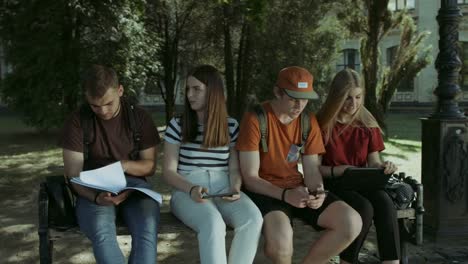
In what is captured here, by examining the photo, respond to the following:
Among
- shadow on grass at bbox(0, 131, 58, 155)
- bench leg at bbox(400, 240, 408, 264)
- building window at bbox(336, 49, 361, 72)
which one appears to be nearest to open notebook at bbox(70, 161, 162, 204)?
bench leg at bbox(400, 240, 408, 264)

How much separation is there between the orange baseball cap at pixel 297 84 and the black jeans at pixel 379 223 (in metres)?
0.73

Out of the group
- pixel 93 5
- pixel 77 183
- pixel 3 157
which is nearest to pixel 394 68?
pixel 93 5

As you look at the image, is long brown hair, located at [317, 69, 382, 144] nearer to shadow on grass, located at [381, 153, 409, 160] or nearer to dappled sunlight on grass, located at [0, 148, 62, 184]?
dappled sunlight on grass, located at [0, 148, 62, 184]

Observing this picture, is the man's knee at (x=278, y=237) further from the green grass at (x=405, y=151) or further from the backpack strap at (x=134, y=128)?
the green grass at (x=405, y=151)

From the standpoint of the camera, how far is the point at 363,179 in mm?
3529

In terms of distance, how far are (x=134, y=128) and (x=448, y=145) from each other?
2.87m

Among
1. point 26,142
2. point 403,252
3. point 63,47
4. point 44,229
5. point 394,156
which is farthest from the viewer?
point 26,142

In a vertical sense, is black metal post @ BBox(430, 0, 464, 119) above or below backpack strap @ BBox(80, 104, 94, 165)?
above

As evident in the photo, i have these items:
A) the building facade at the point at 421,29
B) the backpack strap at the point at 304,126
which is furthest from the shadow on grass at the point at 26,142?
the building facade at the point at 421,29

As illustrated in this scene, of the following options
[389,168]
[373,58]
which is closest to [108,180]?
[389,168]

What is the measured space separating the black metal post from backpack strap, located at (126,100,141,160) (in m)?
2.80

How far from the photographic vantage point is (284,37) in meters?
15.5

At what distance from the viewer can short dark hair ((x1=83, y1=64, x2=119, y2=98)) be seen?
3252 millimetres

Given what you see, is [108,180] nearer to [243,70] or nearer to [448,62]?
[448,62]
